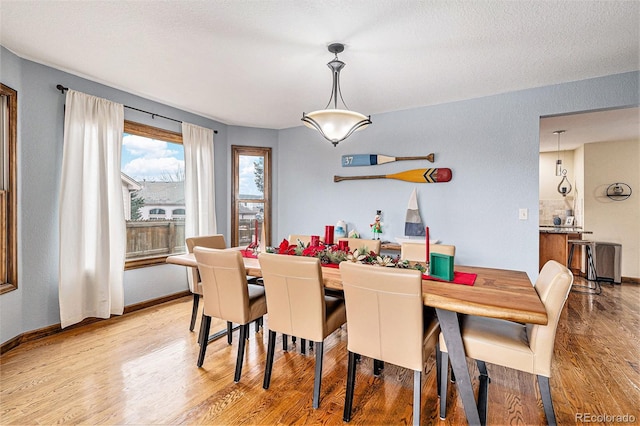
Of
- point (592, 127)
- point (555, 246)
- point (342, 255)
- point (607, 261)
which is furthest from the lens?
point (607, 261)

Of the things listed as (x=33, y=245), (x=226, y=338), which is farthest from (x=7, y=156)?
(x=226, y=338)

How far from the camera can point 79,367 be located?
2.35m

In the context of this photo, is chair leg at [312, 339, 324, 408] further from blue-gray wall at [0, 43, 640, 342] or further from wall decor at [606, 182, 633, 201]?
Answer: wall decor at [606, 182, 633, 201]

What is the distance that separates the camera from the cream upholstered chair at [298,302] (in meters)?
1.90

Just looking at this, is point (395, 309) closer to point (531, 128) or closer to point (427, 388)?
point (427, 388)

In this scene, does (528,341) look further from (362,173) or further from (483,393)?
(362,173)

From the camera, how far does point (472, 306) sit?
4.94 ft

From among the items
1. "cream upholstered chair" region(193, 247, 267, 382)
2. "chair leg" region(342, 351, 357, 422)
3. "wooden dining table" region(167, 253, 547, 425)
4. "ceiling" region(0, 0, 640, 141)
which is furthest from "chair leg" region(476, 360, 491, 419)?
"ceiling" region(0, 0, 640, 141)

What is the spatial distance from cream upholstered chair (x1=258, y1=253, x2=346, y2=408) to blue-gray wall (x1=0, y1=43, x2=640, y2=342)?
7.47ft

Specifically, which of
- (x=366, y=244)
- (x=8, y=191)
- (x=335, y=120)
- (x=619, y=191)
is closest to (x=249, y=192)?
(x=366, y=244)

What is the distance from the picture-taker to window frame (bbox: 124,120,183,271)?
359 centimetres

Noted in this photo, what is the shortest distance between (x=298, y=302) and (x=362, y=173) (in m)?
2.73

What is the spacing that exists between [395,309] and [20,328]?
10.6 feet

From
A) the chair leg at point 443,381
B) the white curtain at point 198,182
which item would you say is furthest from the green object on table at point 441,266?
the white curtain at point 198,182
